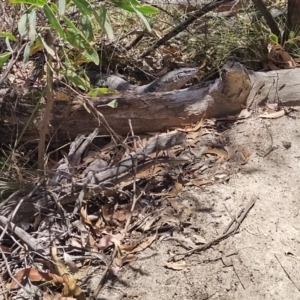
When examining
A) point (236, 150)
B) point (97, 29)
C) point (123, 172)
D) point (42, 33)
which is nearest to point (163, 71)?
point (97, 29)

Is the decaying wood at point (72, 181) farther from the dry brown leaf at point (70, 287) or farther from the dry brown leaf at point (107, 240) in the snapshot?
the dry brown leaf at point (70, 287)

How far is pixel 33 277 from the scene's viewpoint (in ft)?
8.59

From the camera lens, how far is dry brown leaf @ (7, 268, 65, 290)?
2607mm

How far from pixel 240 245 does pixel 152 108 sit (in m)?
1.02

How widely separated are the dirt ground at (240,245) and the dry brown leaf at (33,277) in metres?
0.22

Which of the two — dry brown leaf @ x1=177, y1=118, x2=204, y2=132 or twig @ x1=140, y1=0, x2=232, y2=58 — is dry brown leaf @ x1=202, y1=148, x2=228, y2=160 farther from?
twig @ x1=140, y1=0, x2=232, y2=58

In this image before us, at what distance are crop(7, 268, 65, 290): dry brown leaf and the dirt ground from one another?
0.71ft

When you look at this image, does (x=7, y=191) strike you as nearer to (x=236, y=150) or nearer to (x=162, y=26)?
(x=236, y=150)

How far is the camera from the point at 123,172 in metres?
2.97

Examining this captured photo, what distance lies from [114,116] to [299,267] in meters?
1.32

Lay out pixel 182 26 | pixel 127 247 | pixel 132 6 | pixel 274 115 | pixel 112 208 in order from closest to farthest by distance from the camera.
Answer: pixel 132 6, pixel 127 247, pixel 112 208, pixel 274 115, pixel 182 26

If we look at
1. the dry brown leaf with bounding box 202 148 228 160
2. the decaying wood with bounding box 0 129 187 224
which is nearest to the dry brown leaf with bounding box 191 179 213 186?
the decaying wood with bounding box 0 129 187 224

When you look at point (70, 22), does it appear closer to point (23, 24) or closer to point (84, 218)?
point (23, 24)

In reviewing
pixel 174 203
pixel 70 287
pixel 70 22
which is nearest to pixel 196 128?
pixel 174 203
